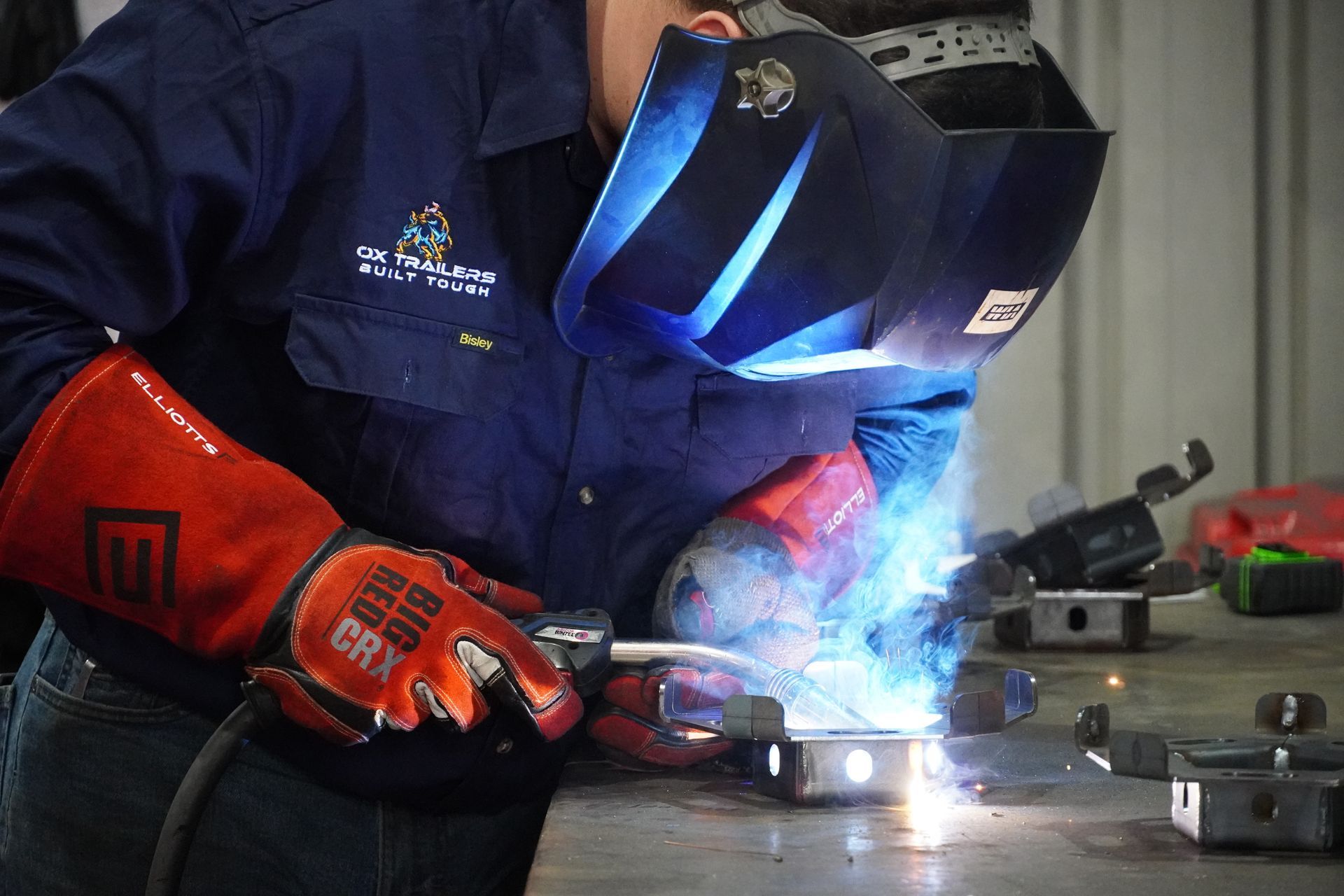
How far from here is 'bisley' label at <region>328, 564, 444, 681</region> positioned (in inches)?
51.9

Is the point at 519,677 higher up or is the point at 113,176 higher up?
the point at 113,176

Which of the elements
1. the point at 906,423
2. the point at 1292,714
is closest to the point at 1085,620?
the point at 906,423

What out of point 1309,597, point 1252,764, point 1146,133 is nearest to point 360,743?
point 1252,764

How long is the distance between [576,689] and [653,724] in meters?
0.14

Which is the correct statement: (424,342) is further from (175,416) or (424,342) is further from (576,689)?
(576,689)

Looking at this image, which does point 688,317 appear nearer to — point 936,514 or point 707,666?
point 707,666

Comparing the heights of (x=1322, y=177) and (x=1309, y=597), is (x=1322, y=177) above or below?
above

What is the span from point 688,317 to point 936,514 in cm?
135

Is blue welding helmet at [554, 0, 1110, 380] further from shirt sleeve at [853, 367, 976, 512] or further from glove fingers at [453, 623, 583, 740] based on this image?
shirt sleeve at [853, 367, 976, 512]

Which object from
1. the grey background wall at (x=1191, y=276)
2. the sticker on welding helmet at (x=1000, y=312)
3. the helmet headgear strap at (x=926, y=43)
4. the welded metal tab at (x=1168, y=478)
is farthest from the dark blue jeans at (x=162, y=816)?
the grey background wall at (x=1191, y=276)

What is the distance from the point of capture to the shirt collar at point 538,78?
58.3 inches

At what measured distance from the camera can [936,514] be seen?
2648 mm

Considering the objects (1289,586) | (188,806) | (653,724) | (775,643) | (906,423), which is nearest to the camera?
(188,806)

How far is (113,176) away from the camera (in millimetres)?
1288
